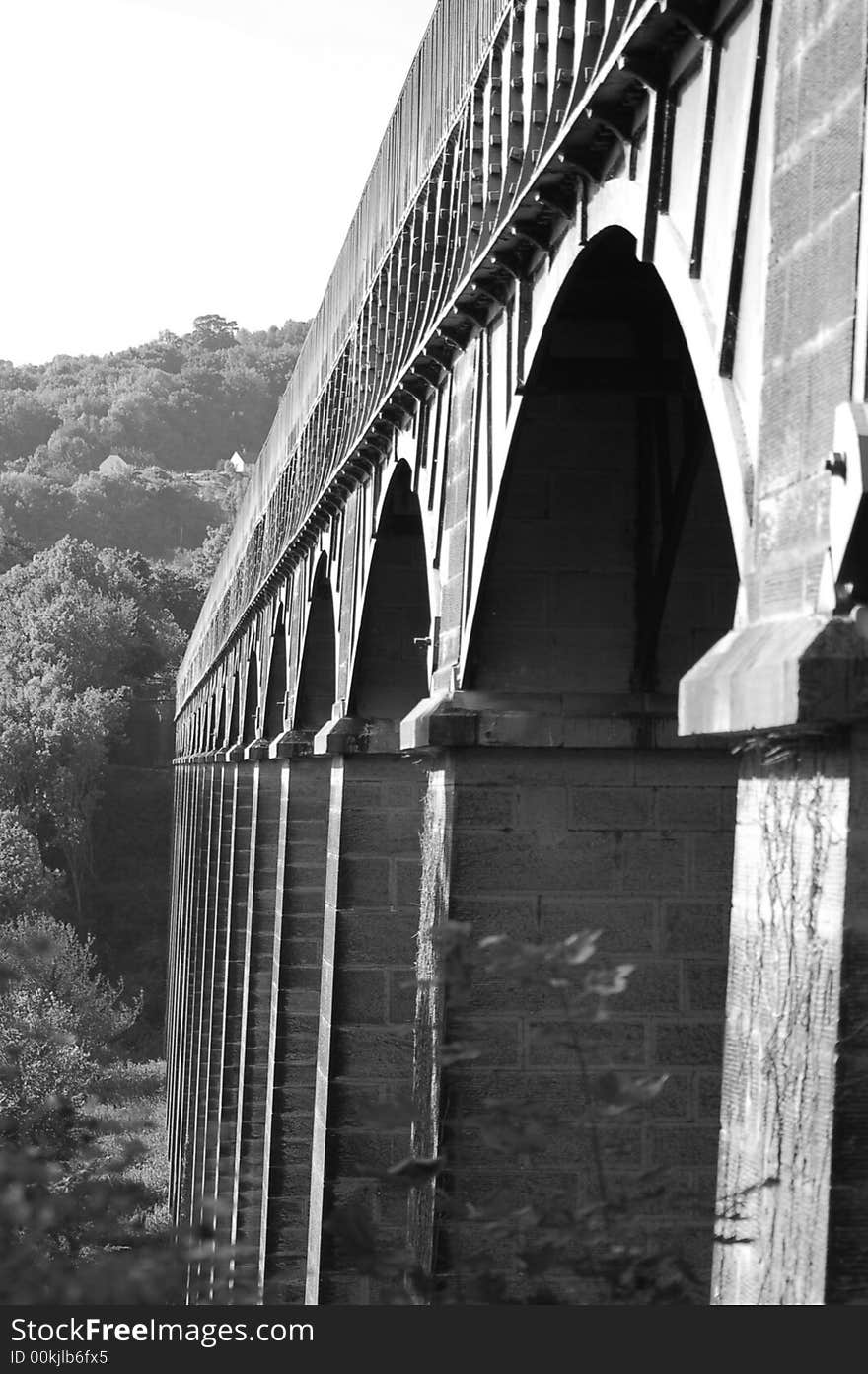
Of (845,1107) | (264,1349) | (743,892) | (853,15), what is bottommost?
(264,1349)

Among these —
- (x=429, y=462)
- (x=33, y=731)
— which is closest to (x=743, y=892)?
(x=429, y=462)

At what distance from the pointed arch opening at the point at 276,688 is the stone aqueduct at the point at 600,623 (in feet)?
9.31

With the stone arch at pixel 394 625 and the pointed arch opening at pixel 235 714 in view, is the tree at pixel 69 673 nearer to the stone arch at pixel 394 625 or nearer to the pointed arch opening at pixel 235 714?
the pointed arch opening at pixel 235 714

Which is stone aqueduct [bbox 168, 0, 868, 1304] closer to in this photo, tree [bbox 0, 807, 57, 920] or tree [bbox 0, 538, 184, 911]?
tree [bbox 0, 807, 57, 920]

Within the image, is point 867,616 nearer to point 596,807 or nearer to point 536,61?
point 536,61

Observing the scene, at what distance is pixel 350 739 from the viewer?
1391 centimetres

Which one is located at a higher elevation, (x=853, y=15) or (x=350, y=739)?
(x=853, y=15)

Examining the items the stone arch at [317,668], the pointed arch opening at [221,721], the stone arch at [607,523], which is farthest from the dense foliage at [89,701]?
the stone arch at [607,523]

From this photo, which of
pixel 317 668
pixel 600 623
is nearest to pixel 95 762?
pixel 317 668

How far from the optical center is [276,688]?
2470cm

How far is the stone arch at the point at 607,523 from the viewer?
9.34 metres

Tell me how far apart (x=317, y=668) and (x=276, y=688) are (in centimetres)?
550

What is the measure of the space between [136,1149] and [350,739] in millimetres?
7939

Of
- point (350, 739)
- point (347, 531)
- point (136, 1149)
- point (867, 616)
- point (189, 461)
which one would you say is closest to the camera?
point (867, 616)
